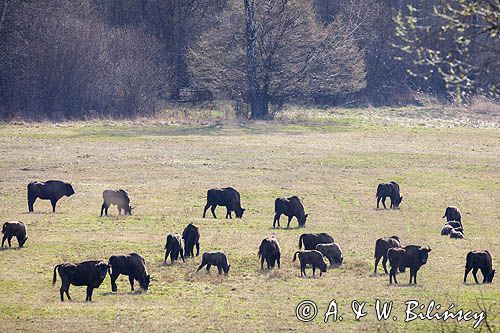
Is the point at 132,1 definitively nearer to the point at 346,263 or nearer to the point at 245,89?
the point at 245,89

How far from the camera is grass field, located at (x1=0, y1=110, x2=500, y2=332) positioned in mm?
18344

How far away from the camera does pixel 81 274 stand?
1883 cm

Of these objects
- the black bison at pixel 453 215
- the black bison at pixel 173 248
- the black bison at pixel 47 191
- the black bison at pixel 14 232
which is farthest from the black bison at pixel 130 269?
the black bison at pixel 453 215

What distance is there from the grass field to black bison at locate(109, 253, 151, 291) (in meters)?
0.32

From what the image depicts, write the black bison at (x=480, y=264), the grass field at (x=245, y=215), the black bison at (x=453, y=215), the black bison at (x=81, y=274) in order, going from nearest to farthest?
the grass field at (x=245, y=215), the black bison at (x=81, y=274), the black bison at (x=480, y=264), the black bison at (x=453, y=215)

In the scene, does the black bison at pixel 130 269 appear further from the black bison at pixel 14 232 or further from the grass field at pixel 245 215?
the black bison at pixel 14 232

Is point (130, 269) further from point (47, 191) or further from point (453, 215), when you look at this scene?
point (453, 215)

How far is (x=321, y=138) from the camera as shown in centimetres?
5512

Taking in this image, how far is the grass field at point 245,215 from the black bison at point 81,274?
35 centimetres

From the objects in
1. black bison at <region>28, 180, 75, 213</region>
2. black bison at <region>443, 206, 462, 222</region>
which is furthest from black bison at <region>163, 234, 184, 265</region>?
black bison at <region>443, 206, 462, 222</region>

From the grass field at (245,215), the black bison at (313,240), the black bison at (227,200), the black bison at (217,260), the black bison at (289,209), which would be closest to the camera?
the grass field at (245,215)

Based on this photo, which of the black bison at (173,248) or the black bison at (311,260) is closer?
the black bison at (311,260)

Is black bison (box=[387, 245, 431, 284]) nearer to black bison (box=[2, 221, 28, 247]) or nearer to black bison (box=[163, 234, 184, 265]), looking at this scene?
black bison (box=[163, 234, 184, 265])

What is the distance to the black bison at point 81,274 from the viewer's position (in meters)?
18.8
